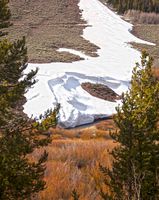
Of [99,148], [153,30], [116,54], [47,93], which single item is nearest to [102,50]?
[116,54]

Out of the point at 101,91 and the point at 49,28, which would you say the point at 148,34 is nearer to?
the point at 49,28

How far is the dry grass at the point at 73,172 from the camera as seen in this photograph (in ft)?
22.3

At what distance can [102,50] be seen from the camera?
2116 inches

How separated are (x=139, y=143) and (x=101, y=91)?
30.8m

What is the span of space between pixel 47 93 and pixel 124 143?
88.7ft

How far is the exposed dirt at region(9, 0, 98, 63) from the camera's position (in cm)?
4803

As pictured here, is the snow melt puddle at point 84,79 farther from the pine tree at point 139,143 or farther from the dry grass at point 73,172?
the pine tree at point 139,143

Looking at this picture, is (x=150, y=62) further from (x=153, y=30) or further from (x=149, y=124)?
(x=153, y=30)

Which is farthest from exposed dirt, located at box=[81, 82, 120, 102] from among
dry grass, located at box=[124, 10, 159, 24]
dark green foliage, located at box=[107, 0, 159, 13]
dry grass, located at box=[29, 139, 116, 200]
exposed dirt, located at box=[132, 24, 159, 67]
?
dark green foliage, located at box=[107, 0, 159, 13]

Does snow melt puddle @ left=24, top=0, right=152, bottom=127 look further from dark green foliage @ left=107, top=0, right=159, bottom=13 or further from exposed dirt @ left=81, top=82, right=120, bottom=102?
dark green foliage @ left=107, top=0, right=159, bottom=13

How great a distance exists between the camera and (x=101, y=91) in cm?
3700

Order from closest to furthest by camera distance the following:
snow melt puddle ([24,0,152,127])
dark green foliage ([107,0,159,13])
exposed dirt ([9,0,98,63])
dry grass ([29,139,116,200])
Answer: dry grass ([29,139,116,200]), snow melt puddle ([24,0,152,127]), exposed dirt ([9,0,98,63]), dark green foliage ([107,0,159,13])

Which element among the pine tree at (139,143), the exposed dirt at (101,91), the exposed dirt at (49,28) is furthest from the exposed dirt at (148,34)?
the pine tree at (139,143)

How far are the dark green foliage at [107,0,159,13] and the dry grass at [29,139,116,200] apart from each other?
73.6 meters
